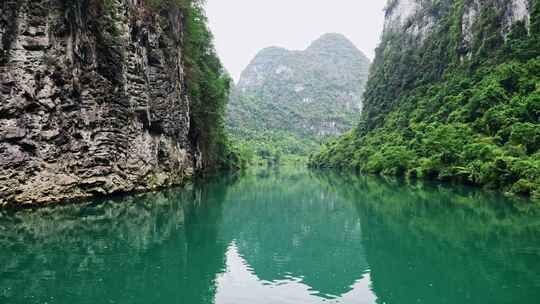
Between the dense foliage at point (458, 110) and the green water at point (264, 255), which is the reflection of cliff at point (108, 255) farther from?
the dense foliage at point (458, 110)

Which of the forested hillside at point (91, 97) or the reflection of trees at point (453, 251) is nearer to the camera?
the reflection of trees at point (453, 251)

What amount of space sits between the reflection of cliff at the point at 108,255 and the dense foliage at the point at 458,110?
28.8m

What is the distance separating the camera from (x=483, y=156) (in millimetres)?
46906

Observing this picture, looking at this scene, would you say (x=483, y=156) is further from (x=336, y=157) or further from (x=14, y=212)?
(x=336, y=157)

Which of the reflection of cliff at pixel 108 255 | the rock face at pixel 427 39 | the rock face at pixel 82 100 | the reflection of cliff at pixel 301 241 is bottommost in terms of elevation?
the reflection of cliff at pixel 301 241

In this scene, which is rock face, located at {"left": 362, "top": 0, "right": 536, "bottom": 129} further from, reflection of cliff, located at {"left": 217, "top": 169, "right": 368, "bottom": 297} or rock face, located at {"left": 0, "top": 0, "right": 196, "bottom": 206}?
rock face, located at {"left": 0, "top": 0, "right": 196, "bottom": 206}

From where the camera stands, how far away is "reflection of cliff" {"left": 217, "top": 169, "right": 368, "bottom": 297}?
15184mm

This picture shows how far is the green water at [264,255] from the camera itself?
498 inches

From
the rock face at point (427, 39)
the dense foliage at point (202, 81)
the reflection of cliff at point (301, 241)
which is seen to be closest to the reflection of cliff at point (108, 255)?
the reflection of cliff at point (301, 241)

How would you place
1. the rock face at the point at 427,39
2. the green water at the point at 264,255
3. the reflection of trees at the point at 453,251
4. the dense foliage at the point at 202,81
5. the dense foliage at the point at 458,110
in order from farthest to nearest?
the rock face at the point at 427,39, the dense foliage at the point at 202,81, the dense foliage at the point at 458,110, the reflection of trees at the point at 453,251, the green water at the point at 264,255

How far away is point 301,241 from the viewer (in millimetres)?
21703

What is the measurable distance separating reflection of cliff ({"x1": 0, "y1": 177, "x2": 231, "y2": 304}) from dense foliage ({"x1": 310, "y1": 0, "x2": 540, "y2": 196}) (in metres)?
28.8

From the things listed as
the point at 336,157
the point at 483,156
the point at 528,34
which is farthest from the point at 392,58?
the point at 483,156

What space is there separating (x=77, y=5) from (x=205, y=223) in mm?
18471
